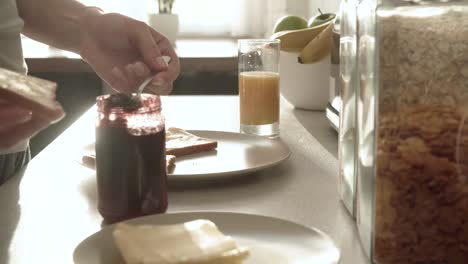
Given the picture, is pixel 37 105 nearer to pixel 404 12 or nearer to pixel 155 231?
pixel 155 231

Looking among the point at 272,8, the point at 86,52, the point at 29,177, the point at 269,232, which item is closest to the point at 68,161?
the point at 29,177

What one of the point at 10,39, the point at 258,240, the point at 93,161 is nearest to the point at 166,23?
the point at 10,39

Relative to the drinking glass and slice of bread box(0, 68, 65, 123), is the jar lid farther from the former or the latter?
the drinking glass

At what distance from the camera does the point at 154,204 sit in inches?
33.3

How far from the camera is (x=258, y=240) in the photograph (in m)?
0.75

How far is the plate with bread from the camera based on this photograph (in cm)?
101

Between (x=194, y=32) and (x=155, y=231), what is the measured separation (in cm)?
237

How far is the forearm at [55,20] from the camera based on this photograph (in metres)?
1.45

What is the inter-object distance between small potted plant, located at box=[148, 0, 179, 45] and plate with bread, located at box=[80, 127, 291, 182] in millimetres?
1480

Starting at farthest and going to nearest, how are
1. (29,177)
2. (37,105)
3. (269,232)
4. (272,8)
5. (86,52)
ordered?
(272,8) < (86,52) < (29,177) < (269,232) < (37,105)

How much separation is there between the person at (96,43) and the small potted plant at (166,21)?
1.19 m

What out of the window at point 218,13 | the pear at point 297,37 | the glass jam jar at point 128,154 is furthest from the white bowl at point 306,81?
the window at point 218,13

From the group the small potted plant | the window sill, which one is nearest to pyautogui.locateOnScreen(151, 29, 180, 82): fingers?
the window sill

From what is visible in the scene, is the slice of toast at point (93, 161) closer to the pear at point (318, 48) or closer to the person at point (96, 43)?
the person at point (96, 43)
